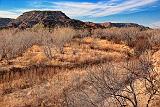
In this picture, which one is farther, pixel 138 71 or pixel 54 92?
pixel 54 92

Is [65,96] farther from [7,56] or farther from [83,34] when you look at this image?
[83,34]

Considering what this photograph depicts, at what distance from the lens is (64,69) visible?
102ft

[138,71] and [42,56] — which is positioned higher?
[138,71]

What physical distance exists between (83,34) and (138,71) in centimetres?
7153

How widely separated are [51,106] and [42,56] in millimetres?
23908

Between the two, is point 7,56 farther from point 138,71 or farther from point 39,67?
point 138,71

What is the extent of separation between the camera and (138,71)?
1348 cm

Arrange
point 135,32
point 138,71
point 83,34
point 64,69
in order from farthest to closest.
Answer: point 83,34 → point 135,32 → point 64,69 → point 138,71

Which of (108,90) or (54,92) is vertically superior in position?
(108,90)

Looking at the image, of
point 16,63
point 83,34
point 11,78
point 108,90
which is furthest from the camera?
point 83,34

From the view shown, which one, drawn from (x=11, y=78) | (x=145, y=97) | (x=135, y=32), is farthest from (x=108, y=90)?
(x=135, y=32)

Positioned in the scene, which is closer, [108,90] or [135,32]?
[108,90]

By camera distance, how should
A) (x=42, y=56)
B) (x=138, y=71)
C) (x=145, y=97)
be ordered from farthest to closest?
(x=42, y=56), (x=145, y=97), (x=138, y=71)

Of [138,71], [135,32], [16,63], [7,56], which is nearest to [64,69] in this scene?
[16,63]
